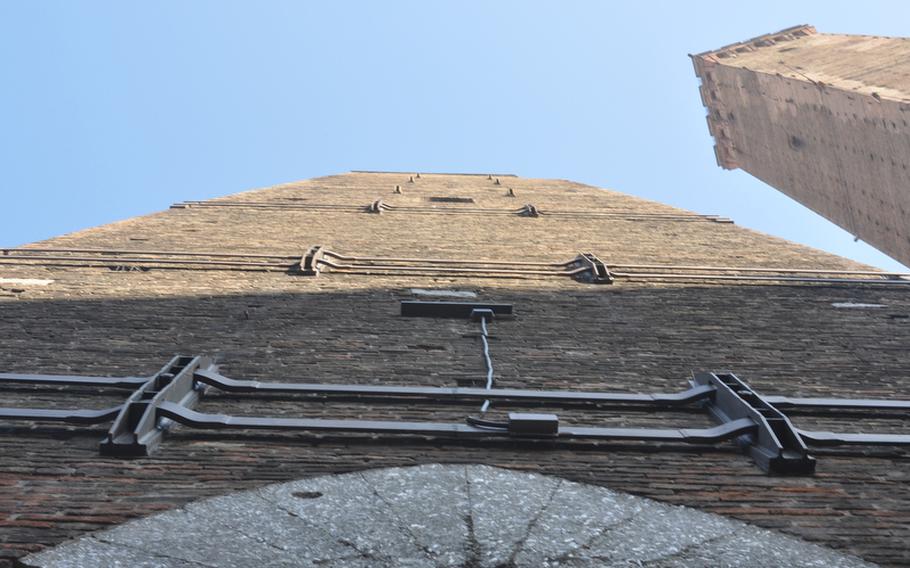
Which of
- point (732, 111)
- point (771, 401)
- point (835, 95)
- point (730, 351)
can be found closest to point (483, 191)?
point (835, 95)

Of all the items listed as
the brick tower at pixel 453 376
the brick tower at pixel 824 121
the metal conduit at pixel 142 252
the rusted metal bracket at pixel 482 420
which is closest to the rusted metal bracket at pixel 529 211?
the brick tower at pixel 453 376

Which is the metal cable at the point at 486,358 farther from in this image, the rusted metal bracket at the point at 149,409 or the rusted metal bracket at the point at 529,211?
the rusted metal bracket at the point at 529,211

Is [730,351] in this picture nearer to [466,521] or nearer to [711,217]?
[466,521]

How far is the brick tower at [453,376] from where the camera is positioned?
10.2ft

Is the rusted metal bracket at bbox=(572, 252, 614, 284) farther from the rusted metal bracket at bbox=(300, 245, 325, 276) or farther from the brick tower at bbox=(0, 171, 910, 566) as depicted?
the rusted metal bracket at bbox=(300, 245, 325, 276)

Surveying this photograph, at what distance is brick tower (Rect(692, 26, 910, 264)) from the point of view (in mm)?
18172

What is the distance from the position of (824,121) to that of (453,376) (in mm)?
18535

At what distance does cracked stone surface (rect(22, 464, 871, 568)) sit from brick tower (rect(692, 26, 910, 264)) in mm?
15670

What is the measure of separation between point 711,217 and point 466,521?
8803 millimetres

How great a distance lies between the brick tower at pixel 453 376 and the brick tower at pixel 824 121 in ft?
35.9

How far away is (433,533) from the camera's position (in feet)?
9.00

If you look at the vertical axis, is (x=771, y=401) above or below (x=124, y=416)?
below

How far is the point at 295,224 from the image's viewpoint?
32.7 feet

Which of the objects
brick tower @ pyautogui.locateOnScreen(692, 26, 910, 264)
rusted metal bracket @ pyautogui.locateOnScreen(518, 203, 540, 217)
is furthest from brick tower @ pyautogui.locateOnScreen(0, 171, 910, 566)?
brick tower @ pyautogui.locateOnScreen(692, 26, 910, 264)
